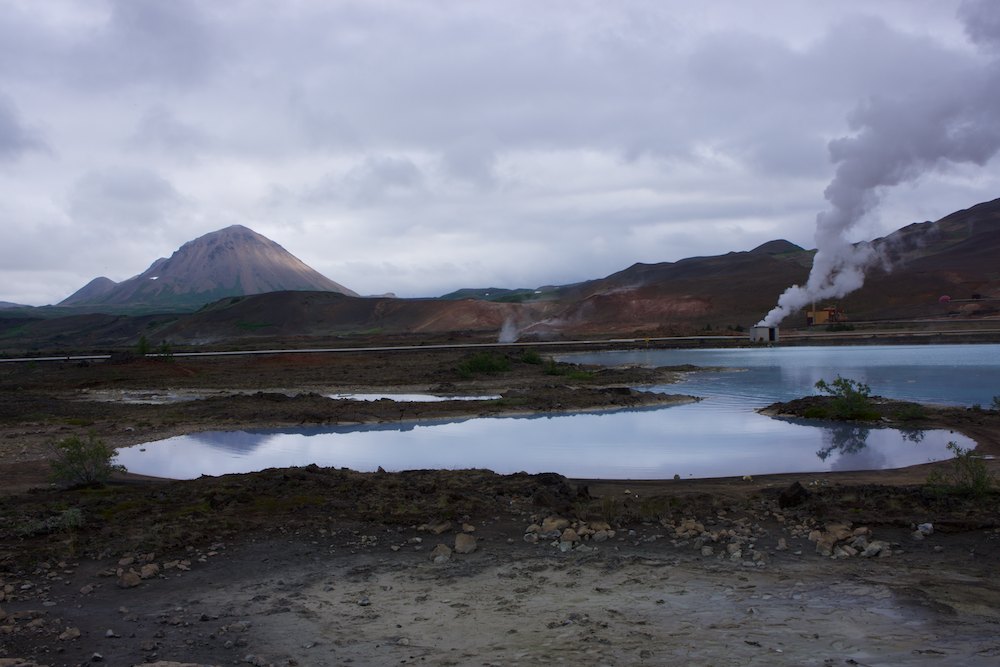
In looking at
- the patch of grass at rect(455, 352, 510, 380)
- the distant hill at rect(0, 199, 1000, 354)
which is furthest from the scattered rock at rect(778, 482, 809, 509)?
the distant hill at rect(0, 199, 1000, 354)

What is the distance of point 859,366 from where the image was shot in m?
37.4

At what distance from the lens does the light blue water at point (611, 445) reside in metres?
15.0

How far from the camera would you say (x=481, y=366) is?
36125 millimetres

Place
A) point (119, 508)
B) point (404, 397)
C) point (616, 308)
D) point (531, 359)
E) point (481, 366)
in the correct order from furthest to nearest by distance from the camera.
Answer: point (616, 308), point (531, 359), point (481, 366), point (404, 397), point (119, 508)

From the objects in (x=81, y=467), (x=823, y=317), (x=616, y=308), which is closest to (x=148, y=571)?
(x=81, y=467)

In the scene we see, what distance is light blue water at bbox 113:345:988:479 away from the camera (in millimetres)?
15023

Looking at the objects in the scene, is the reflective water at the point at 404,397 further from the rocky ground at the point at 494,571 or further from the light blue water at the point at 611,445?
the rocky ground at the point at 494,571

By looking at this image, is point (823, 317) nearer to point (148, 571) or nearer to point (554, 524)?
point (554, 524)

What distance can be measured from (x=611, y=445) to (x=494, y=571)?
34.1ft

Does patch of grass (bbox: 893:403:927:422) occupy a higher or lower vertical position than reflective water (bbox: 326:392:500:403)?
lower

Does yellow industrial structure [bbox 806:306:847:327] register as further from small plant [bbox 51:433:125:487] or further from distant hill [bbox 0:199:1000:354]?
small plant [bbox 51:433:125:487]

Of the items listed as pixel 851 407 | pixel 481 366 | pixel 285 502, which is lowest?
pixel 851 407

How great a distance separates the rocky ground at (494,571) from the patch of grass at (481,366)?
2235 cm

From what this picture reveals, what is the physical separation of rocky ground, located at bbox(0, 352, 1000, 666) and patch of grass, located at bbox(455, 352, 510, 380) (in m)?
22.4
